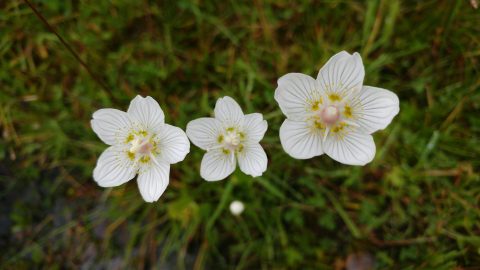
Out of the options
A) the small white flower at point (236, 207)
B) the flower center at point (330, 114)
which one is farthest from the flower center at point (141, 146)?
the flower center at point (330, 114)

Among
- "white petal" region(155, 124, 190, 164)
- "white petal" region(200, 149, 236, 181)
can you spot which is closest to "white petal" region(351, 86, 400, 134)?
"white petal" region(200, 149, 236, 181)

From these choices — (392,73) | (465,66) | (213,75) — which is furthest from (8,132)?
(465,66)

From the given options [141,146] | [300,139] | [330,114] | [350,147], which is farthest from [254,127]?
[141,146]

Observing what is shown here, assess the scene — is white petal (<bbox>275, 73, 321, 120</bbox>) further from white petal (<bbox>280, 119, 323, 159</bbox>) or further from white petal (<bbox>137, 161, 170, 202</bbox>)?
white petal (<bbox>137, 161, 170, 202</bbox>)

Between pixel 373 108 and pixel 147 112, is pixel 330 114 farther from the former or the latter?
pixel 147 112

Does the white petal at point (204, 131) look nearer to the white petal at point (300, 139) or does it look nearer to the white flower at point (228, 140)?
the white flower at point (228, 140)
